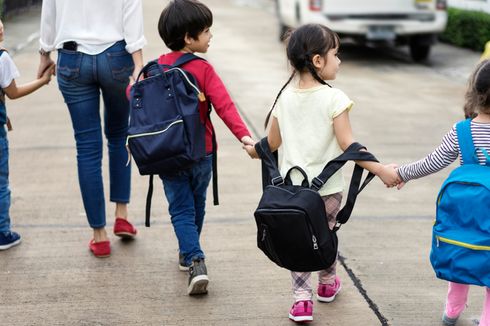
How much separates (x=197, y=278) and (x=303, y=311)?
1.96 feet

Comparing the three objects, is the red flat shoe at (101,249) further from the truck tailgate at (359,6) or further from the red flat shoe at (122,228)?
the truck tailgate at (359,6)

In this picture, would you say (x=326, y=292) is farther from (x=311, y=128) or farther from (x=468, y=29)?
(x=468, y=29)

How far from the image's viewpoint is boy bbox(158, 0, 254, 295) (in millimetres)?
3863

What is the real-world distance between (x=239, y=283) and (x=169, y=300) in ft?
1.39

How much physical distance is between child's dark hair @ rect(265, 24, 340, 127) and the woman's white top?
3.68 ft

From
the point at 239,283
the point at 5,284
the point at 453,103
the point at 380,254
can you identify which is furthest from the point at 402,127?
the point at 5,284

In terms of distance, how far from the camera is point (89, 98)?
4402 mm

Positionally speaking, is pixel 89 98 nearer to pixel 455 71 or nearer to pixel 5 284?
pixel 5 284

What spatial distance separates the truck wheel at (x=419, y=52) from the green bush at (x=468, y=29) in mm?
1162

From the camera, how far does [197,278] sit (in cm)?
400

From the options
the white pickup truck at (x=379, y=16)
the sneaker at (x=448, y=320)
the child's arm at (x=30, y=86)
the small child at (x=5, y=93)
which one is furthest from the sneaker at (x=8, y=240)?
the white pickup truck at (x=379, y=16)

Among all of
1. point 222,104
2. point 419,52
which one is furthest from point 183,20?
point 419,52

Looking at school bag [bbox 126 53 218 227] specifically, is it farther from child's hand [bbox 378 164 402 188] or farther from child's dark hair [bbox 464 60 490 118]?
child's dark hair [bbox 464 60 490 118]

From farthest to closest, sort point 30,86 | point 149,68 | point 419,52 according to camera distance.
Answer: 1. point 419,52
2. point 30,86
3. point 149,68
